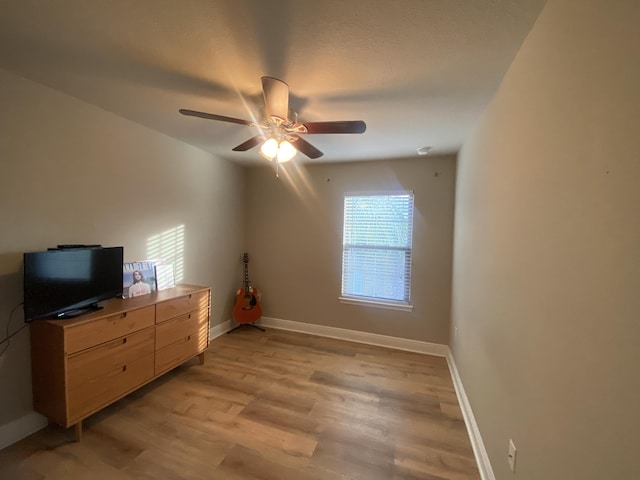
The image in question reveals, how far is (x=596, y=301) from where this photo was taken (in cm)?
73

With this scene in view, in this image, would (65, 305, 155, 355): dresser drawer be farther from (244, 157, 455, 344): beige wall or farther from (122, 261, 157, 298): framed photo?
(244, 157, 455, 344): beige wall

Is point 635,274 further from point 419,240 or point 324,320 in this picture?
point 324,320

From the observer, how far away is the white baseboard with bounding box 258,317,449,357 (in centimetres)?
321

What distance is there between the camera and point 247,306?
3.75 metres

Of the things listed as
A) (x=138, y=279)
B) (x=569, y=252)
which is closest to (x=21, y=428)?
(x=138, y=279)

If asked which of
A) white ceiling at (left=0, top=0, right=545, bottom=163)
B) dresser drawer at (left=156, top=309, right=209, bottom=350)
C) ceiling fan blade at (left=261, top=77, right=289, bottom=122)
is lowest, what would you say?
dresser drawer at (left=156, top=309, right=209, bottom=350)

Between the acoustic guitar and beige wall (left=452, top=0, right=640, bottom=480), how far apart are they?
2.99 meters

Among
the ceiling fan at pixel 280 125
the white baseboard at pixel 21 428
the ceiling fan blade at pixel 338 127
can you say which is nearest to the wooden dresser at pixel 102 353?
the white baseboard at pixel 21 428

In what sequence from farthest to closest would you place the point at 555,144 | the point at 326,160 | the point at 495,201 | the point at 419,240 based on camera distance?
the point at 326,160 → the point at 419,240 → the point at 495,201 → the point at 555,144

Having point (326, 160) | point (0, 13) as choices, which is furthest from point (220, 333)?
point (0, 13)

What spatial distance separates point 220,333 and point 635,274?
3.90m

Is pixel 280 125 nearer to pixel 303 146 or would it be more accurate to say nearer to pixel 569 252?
pixel 303 146

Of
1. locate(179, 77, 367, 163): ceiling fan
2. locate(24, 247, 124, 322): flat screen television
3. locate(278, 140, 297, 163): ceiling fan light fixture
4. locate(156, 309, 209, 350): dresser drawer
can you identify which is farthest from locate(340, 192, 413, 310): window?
locate(24, 247, 124, 322): flat screen television

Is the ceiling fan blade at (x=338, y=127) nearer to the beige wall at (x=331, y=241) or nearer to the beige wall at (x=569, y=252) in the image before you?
the beige wall at (x=569, y=252)
